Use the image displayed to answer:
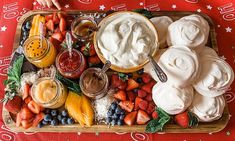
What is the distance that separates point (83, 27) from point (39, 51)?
206 millimetres

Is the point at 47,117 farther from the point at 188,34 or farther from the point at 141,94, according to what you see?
the point at 188,34

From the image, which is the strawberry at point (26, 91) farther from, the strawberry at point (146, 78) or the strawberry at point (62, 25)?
the strawberry at point (146, 78)

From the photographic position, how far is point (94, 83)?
132 cm

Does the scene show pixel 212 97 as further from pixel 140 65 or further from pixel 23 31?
pixel 23 31

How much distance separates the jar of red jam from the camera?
4.40 ft

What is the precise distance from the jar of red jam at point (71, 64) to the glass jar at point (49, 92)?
5cm

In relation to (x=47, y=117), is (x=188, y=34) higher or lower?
higher

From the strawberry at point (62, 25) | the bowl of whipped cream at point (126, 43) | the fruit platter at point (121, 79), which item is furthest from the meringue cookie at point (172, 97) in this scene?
the strawberry at point (62, 25)

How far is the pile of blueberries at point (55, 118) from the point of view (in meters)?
1.33

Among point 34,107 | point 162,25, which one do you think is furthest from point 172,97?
point 34,107

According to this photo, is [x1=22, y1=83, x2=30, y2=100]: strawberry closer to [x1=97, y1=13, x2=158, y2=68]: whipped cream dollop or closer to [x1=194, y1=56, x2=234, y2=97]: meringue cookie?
[x1=97, y1=13, x2=158, y2=68]: whipped cream dollop

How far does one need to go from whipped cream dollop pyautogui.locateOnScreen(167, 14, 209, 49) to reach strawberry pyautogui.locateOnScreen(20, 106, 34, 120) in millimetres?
597

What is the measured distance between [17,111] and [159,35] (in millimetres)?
625

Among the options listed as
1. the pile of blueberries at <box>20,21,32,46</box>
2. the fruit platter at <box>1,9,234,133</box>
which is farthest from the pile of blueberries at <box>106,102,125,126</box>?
the pile of blueberries at <box>20,21,32,46</box>
